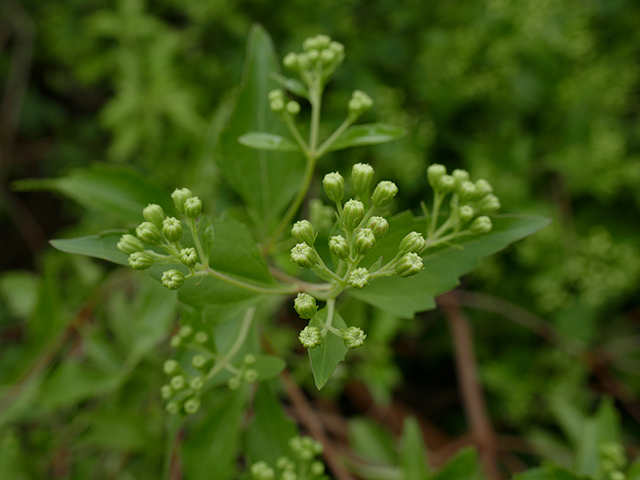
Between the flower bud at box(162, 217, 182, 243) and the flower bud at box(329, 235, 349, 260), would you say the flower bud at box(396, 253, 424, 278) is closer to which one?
the flower bud at box(329, 235, 349, 260)

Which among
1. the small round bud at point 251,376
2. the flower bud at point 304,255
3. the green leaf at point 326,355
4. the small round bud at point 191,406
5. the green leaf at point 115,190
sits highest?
the flower bud at point 304,255

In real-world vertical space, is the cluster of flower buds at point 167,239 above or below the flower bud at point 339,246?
below

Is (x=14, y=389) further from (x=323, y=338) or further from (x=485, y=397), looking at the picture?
(x=485, y=397)

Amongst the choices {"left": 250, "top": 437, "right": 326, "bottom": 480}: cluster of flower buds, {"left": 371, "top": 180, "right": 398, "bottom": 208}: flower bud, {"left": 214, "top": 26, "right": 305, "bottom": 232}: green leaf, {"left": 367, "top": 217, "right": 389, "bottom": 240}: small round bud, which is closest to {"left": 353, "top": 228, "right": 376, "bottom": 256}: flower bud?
{"left": 367, "top": 217, "right": 389, "bottom": 240}: small round bud

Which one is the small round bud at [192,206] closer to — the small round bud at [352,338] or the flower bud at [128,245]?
the flower bud at [128,245]

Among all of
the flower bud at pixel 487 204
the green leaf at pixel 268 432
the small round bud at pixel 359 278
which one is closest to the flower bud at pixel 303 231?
the small round bud at pixel 359 278
